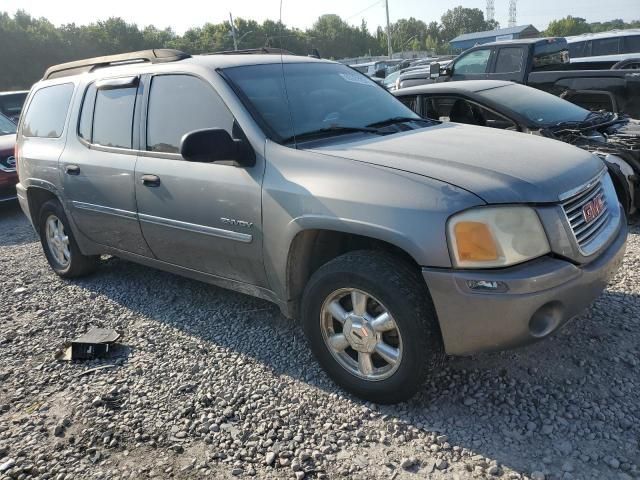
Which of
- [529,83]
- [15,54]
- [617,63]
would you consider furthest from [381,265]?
[15,54]

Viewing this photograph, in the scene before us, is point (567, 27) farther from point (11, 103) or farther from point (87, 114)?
point (87, 114)

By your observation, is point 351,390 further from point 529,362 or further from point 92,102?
point 92,102

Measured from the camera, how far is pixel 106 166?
13.4 feet

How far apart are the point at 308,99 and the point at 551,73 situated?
5.59 metres

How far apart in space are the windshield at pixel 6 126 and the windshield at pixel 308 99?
7.84 meters

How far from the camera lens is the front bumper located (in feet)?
8.05

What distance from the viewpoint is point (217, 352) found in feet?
11.8

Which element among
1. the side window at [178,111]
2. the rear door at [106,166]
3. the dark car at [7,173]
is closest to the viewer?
the side window at [178,111]

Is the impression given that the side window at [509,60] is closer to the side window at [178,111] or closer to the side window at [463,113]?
the side window at [463,113]

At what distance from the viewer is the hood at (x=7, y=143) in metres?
8.70

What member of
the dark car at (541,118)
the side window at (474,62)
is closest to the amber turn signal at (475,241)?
the dark car at (541,118)

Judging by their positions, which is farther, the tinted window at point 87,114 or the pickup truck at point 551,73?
the pickup truck at point 551,73

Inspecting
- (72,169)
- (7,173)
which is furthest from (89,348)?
(7,173)

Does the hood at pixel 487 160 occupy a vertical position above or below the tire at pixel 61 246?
above
